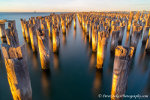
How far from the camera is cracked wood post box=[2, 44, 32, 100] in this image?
2486 mm

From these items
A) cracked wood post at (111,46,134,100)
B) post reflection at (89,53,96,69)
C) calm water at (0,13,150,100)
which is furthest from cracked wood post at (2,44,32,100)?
post reflection at (89,53,96,69)

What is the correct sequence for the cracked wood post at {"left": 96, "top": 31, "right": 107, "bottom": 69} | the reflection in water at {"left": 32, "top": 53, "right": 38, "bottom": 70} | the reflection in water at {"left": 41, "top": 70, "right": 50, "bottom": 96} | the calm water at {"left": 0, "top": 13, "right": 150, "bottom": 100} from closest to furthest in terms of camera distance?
1. the calm water at {"left": 0, "top": 13, "right": 150, "bottom": 100}
2. the reflection in water at {"left": 41, "top": 70, "right": 50, "bottom": 96}
3. the cracked wood post at {"left": 96, "top": 31, "right": 107, "bottom": 69}
4. the reflection in water at {"left": 32, "top": 53, "right": 38, "bottom": 70}

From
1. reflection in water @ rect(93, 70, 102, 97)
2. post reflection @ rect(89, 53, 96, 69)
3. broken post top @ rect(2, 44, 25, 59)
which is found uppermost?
broken post top @ rect(2, 44, 25, 59)

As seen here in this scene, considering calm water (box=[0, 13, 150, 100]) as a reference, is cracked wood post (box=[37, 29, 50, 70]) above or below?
above

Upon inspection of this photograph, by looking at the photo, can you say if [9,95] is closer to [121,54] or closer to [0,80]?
[0,80]

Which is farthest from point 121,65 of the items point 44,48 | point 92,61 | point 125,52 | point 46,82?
point 92,61

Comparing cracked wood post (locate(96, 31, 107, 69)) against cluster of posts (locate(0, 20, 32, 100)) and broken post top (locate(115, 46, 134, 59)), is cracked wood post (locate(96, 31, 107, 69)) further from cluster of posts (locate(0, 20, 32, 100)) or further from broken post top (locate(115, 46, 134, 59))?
cluster of posts (locate(0, 20, 32, 100))

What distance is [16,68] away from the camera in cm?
254

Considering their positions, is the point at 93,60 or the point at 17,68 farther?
the point at 93,60

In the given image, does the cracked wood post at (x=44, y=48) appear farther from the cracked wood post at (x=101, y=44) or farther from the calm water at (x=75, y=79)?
the cracked wood post at (x=101, y=44)

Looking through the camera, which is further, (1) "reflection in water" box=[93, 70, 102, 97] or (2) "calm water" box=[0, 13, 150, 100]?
(1) "reflection in water" box=[93, 70, 102, 97]

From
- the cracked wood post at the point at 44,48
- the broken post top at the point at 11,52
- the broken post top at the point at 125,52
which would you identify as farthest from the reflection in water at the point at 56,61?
the broken post top at the point at 125,52

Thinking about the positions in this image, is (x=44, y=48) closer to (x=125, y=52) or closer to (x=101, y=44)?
(x=101, y=44)

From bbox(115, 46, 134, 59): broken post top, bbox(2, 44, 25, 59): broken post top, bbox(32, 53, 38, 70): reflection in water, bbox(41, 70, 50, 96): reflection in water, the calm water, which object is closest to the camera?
bbox(2, 44, 25, 59): broken post top
